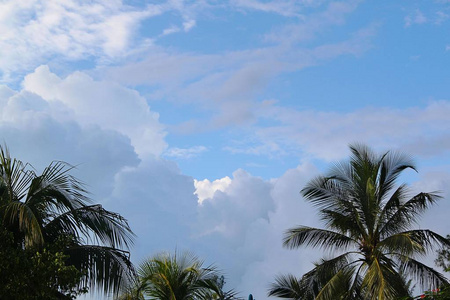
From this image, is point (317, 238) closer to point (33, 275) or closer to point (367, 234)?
point (367, 234)

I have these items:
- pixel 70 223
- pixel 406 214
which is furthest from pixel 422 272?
pixel 70 223

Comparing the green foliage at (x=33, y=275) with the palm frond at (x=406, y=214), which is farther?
the palm frond at (x=406, y=214)

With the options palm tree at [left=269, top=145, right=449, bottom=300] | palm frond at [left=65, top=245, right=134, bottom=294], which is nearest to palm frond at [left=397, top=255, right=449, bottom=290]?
palm tree at [left=269, top=145, right=449, bottom=300]

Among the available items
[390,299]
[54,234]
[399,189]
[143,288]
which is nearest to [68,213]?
[54,234]

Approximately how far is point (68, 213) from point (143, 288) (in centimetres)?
590

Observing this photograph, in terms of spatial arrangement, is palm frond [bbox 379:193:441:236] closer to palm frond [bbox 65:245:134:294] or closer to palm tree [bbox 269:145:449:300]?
palm tree [bbox 269:145:449:300]

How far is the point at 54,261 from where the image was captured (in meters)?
11.2

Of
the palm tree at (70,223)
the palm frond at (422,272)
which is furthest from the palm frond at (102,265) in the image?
the palm frond at (422,272)

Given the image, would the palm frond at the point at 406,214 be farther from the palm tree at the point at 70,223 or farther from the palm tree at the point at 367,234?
the palm tree at the point at 70,223

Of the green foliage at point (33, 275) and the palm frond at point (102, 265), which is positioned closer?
the green foliage at point (33, 275)

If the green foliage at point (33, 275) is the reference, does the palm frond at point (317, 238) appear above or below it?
above

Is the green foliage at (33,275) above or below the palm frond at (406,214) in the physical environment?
below

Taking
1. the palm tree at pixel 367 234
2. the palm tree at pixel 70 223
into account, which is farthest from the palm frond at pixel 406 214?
the palm tree at pixel 70 223

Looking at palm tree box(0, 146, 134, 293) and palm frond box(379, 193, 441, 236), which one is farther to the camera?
palm frond box(379, 193, 441, 236)
